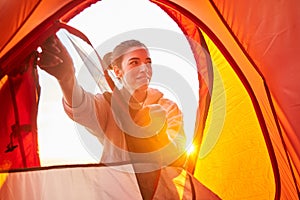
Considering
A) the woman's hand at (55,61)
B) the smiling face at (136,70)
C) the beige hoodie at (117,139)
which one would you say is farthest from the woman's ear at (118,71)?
the woman's hand at (55,61)

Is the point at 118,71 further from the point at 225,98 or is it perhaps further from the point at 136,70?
the point at 225,98

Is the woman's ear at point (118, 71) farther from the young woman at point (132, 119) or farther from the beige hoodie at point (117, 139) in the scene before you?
the beige hoodie at point (117, 139)

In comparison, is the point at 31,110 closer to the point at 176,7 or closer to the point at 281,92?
the point at 176,7

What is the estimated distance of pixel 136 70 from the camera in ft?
4.35

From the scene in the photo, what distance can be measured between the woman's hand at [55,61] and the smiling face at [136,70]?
0.75ft

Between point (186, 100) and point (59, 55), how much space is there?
56 cm

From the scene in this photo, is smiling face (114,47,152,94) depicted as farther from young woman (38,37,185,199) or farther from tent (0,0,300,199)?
tent (0,0,300,199)

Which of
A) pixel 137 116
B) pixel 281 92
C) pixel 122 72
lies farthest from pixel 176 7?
pixel 281 92

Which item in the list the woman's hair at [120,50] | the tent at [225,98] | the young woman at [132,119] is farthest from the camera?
the woman's hair at [120,50]

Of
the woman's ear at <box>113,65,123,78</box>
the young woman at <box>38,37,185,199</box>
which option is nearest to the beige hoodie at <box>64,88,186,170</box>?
the young woman at <box>38,37,185,199</box>

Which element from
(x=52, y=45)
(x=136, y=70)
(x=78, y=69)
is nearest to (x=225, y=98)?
(x=136, y=70)

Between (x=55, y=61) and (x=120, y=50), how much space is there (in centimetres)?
30

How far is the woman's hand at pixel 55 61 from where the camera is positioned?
44.4 inches

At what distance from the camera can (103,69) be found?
4.28ft
